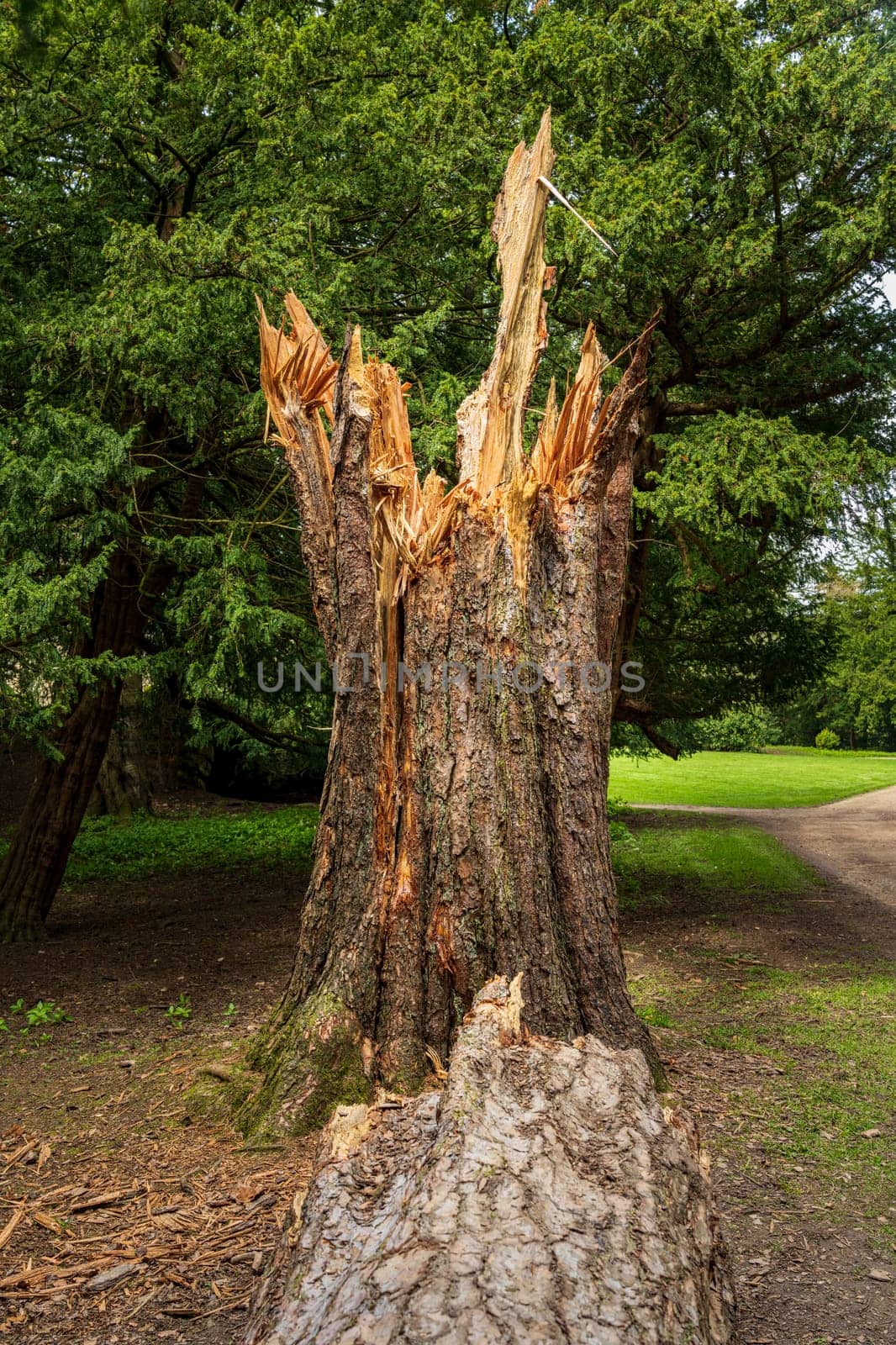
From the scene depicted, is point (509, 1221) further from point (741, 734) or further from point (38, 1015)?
point (741, 734)

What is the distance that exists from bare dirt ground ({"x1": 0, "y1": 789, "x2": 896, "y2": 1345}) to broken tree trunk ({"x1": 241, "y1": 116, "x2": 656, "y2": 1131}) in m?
0.42

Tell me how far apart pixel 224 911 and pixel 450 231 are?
5.83 metres

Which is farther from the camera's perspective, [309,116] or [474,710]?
[309,116]

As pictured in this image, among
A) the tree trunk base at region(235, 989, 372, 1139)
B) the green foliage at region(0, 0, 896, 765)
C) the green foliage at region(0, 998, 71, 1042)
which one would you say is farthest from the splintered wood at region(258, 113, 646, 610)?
the green foliage at region(0, 998, 71, 1042)

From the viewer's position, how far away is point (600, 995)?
3.95 m

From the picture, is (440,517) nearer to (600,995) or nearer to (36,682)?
(600,995)

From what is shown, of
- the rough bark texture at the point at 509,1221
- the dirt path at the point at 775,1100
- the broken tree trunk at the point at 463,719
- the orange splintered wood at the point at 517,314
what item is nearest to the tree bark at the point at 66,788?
the broken tree trunk at the point at 463,719

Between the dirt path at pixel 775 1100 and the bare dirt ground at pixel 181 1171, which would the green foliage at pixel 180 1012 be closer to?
the bare dirt ground at pixel 181 1171

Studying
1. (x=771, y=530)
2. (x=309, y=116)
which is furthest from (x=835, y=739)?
(x=309, y=116)

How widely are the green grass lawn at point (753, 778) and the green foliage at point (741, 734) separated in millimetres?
358

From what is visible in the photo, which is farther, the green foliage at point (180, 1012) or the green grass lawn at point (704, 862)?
the green grass lawn at point (704, 862)

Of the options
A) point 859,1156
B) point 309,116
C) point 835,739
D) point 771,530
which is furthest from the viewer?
point 835,739

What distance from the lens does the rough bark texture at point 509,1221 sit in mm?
2033

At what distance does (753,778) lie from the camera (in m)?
26.2
